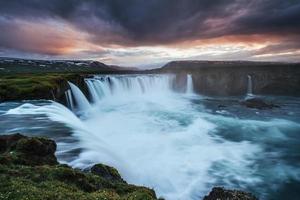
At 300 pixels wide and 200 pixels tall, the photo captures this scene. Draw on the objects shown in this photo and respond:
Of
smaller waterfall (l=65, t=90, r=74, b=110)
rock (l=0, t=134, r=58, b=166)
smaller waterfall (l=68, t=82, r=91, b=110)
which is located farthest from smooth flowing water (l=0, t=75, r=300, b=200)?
rock (l=0, t=134, r=58, b=166)

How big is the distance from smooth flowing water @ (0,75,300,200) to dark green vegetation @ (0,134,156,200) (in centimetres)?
148

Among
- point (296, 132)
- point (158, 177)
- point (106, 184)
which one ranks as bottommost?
point (296, 132)

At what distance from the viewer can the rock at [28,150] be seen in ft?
32.2

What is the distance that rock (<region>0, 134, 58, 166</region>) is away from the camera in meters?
9.82

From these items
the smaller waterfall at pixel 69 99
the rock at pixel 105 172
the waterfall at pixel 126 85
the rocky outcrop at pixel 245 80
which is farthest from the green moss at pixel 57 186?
the rocky outcrop at pixel 245 80

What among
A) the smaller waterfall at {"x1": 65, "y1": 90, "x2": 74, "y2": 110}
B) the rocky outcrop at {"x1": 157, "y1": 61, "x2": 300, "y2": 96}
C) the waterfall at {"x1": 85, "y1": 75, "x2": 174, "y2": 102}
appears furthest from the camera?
the rocky outcrop at {"x1": 157, "y1": 61, "x2": 300, "y2": 96}

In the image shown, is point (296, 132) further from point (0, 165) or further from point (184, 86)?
point (184, 86)

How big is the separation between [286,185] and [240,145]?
785 centimetres

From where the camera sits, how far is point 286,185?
643 inches

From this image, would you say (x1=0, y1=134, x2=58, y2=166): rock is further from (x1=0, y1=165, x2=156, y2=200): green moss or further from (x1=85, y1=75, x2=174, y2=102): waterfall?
(x1=85, y1=75, x2=174, y2=102): waterfall

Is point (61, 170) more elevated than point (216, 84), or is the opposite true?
point (61, 170)

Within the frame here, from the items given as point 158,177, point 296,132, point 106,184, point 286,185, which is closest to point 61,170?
point 106,184

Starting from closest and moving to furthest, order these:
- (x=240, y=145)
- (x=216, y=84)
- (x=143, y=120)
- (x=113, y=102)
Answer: (x=240, y=145), (x=143, y=120), (x=113, y=102), (x=216, y=84)

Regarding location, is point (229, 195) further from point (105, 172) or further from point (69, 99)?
point (69, 99)
